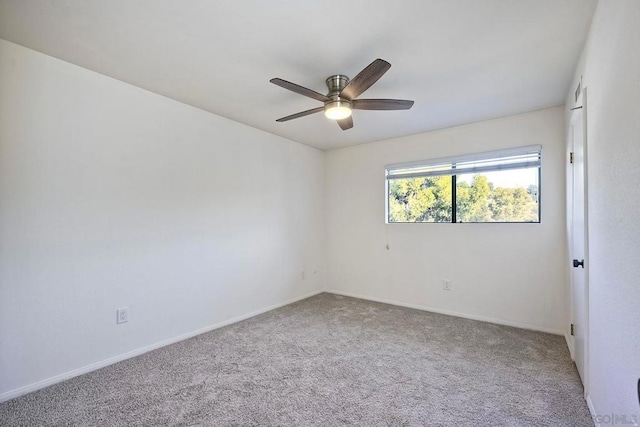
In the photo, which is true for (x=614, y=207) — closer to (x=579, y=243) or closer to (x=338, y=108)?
(x=579, y=243)

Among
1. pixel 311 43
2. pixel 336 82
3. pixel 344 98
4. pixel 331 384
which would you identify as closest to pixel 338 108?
pixel 344 98

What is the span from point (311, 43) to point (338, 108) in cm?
50

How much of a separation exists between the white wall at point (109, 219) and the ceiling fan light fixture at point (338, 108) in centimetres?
153

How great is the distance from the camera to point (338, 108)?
7.50ft

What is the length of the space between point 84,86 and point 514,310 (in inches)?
179

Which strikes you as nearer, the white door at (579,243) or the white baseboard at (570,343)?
the white door at (579,243)

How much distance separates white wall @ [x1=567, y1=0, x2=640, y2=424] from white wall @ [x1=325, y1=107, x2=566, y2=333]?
57.3 inches

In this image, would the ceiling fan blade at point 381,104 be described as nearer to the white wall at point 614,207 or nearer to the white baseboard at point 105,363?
the white wall at point 614,207

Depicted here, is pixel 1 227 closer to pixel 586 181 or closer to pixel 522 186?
pixel 586 181

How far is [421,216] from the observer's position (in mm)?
3975

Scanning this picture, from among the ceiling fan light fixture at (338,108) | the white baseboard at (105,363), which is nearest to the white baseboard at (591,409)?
the ceiling fan light fixture at (338,108)

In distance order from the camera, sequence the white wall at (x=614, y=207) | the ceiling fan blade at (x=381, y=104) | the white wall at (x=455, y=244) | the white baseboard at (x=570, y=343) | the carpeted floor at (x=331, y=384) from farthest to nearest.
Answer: the white wall at (x=455, y=244), the white baseboard at (x=570, y=343), the ceiling fan blade at (x=381, y=104), the carpeted floor at (x=331, y=384), the white wall at (x=614, y=207)

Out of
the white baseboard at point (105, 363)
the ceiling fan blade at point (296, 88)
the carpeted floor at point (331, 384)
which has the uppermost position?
the ceiling fan blade at point (296, 88)

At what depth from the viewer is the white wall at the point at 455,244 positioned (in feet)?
10.0
